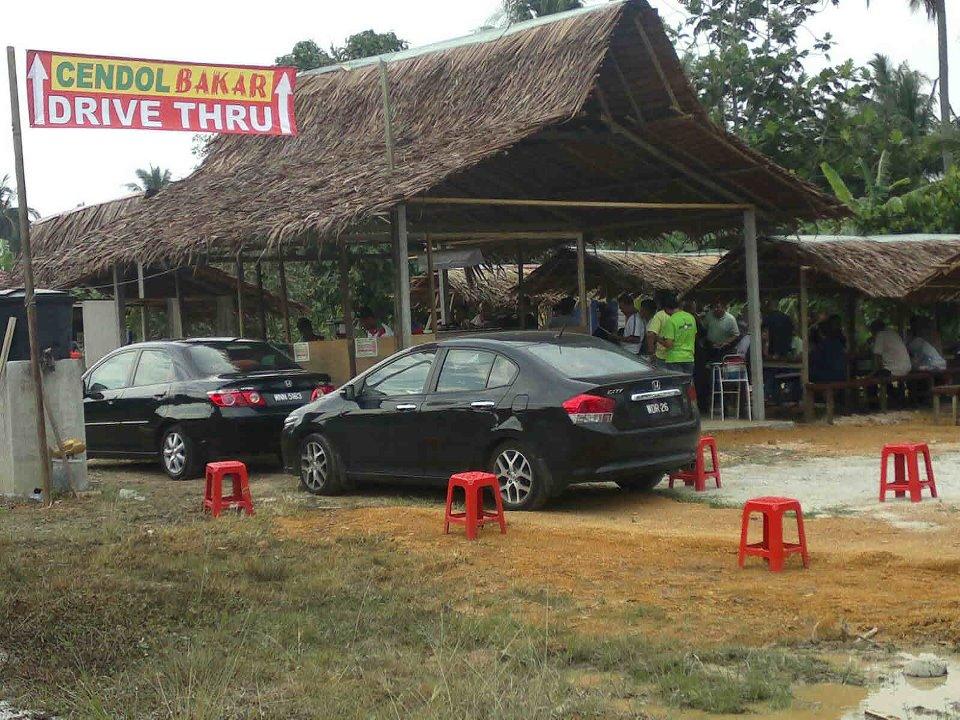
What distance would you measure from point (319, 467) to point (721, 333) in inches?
392

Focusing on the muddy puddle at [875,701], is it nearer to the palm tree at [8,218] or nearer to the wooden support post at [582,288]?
the wooden support post at [582,288]

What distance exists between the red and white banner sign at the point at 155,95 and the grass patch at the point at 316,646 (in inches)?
229

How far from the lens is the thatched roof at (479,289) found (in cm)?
2748

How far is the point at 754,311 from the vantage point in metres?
19.5

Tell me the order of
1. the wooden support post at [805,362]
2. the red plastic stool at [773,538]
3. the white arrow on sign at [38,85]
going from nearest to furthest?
1. the red plastic stool at [773,538]
2. the white arrow on sign at [38,85]
3. the wooden support post at [805,362]

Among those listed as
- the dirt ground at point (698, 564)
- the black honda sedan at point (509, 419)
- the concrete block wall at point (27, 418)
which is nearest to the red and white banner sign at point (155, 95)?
the concrete block wall at point (27, 418)

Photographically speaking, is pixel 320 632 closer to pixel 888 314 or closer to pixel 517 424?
pixel 517 424

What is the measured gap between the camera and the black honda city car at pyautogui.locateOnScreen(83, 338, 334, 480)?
14102mm

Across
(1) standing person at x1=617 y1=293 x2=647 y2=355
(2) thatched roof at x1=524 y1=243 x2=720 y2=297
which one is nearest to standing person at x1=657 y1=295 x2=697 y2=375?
(1) standing person at x1=617 y1=293 x2=647 y2=355

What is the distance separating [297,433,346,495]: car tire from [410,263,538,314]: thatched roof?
1434cm

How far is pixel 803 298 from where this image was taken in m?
20.7

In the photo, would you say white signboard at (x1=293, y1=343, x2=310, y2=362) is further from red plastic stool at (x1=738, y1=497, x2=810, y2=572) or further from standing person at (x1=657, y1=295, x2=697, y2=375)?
red plastic stool at (x1=738, y1=497, x2=810, y2=572)

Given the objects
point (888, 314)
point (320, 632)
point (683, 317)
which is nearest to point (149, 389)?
point (683, 317)

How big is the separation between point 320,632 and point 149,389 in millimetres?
8432
